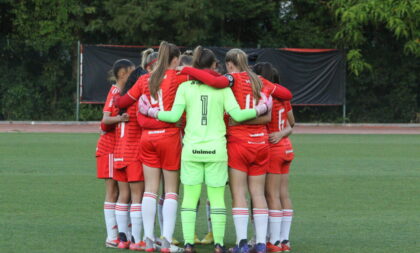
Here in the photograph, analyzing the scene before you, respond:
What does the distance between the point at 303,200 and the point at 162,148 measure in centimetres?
467

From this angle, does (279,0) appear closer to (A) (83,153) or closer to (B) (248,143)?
(A) (83,153)

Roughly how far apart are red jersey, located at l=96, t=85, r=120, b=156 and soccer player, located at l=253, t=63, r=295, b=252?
150cm

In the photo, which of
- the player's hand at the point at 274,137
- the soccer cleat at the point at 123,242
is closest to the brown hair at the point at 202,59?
the player's hand at the point at 274,137

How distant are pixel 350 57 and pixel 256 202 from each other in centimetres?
2425

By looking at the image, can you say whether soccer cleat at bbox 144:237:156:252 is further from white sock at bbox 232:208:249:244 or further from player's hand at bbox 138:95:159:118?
player's hand at bbox 138:95:159:118

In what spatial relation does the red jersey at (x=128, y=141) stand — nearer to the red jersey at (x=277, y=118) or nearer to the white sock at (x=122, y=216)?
the white sock at (x=122, y=216)

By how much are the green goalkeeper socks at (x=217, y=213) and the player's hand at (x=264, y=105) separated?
2.71 feet

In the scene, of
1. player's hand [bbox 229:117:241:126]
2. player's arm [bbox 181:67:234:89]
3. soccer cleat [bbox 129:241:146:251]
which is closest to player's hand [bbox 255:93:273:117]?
player's hand [bbox 229:117:241:126]

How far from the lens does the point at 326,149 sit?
2145 centimetres

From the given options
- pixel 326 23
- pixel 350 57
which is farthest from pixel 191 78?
pixel 326 23

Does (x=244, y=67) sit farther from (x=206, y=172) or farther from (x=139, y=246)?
(x=139, y=246)

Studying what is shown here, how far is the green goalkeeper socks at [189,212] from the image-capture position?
27.2 ft

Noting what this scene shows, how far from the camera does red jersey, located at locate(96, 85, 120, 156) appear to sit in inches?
351

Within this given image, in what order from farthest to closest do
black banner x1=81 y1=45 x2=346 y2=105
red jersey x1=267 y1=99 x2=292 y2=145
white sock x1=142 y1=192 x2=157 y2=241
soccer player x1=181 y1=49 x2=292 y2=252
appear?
black banner x1=81 y1=45 x2=346 y2=105 → red jersey x1=267 y1=99 x2=292 y2=145 → white sock x1=142 y1=192 x2=157 y2=241 → soccer player x1=181 y1=49 x2=292 y2=252
